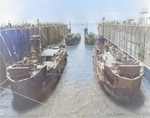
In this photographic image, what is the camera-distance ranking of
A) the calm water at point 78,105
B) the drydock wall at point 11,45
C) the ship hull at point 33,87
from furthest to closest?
the drydock wall at point 11,45 → the ship hull at point 33,87 → the calm water at point 78,105

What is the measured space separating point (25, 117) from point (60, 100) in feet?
12.4

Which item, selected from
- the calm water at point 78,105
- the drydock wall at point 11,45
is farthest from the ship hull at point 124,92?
the drydock wall at point 11,45

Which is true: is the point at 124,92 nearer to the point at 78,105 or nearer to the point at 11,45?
the point at 78,105

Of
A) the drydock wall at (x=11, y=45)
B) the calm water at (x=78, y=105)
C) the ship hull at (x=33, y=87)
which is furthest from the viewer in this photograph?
the drydock wall at (x=11, y=45)

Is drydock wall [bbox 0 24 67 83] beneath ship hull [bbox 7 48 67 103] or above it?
above

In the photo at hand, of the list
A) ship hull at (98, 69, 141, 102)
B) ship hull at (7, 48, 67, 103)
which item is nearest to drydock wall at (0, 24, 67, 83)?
ship hull at (7, 48, 67, 103)


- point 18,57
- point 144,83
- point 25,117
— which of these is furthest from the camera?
point 18,57

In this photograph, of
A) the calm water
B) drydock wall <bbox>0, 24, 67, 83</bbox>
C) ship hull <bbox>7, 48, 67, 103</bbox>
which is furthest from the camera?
drydock wall <bbox>0, 24, 67, 83</bbox>

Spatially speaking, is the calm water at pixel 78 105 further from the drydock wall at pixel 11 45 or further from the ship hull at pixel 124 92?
the drydock wall at pixel 11 45

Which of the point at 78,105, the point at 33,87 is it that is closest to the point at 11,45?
the point at 33,87

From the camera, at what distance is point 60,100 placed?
49.1ft

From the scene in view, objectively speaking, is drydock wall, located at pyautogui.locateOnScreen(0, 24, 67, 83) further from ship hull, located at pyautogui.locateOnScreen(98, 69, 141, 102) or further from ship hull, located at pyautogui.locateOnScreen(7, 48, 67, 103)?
ship hull, located at pyautogui.locateOnScreen(98, 69, 141, 102)

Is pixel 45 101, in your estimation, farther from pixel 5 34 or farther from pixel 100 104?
pixel 5 34

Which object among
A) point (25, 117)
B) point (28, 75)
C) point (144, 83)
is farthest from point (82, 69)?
point (25, 117)
